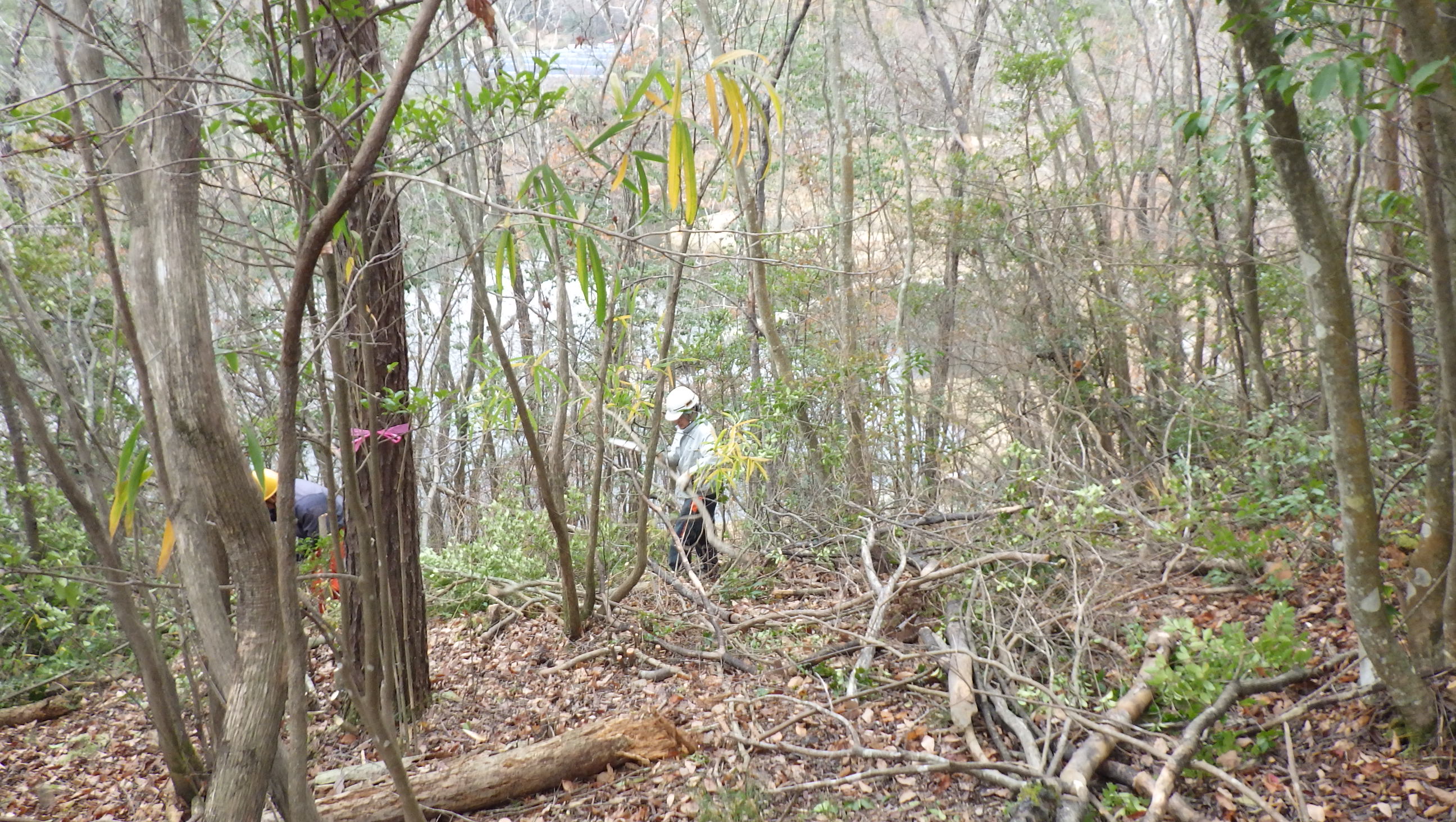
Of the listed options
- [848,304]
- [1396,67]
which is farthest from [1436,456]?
[848,304]

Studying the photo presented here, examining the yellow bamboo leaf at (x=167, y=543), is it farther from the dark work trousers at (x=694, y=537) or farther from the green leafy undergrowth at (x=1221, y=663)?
the dark work trousers at (x=694, y=537)

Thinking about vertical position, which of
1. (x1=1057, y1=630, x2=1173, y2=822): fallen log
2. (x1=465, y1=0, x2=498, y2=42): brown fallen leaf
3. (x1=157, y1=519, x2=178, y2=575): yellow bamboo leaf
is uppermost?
(x1=465, y1=0, x2=498, y2=42): brown fallen leaf

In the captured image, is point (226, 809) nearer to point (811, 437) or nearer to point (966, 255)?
point (811, 437)

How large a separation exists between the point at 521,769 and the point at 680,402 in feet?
11.3

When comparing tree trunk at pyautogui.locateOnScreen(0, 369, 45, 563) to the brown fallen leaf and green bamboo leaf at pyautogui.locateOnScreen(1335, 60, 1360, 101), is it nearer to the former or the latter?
the brown fallen leaf

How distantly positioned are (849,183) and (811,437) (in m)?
2.79

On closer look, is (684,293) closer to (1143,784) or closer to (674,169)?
(1143,784)

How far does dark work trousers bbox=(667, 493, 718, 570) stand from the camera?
19.7 feet

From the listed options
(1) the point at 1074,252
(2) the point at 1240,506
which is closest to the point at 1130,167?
(1) the point at 1074,252

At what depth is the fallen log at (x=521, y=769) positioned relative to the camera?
10.8ft

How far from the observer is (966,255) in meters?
8.88

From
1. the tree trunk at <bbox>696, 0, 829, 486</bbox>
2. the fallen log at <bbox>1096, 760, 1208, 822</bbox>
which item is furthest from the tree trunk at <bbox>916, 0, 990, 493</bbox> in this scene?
the fallen log at <bbox>1096, 760, 1208, 822</bbox>

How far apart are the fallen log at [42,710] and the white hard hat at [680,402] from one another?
3.99m

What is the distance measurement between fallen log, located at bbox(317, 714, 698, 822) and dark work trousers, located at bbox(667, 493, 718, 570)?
207cm
